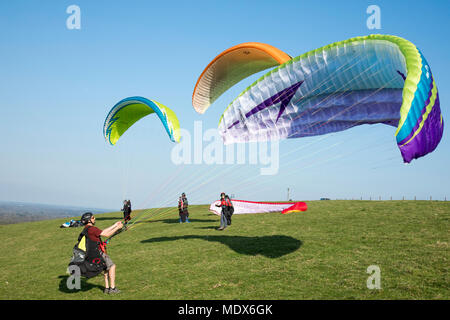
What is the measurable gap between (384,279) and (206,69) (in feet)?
23.6

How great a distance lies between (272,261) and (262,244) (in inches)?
70.8

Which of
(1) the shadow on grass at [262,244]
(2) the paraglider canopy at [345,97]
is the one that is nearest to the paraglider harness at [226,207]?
(1) the shadow on grass at [262,244]

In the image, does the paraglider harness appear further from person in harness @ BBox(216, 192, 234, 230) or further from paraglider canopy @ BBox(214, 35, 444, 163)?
paraglider canopy @ BBox(214, 35, 444, 163)

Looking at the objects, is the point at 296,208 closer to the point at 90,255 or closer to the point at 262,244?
the point at 262,244

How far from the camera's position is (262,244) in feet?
32.8

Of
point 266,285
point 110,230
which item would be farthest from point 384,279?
point 110,230

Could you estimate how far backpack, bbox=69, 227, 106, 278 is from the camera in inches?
247

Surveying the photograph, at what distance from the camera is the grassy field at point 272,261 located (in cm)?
638

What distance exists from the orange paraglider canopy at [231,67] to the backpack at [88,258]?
18.8 feet

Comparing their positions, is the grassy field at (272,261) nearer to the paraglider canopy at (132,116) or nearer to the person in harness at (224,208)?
the person in harness at (224,208)

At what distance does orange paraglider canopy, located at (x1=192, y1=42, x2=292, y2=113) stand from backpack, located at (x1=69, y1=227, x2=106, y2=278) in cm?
572

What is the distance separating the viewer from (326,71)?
25.7ft

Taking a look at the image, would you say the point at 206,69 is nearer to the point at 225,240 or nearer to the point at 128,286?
the point at 225,240

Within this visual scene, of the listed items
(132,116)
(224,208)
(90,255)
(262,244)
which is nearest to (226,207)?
(224,208)
